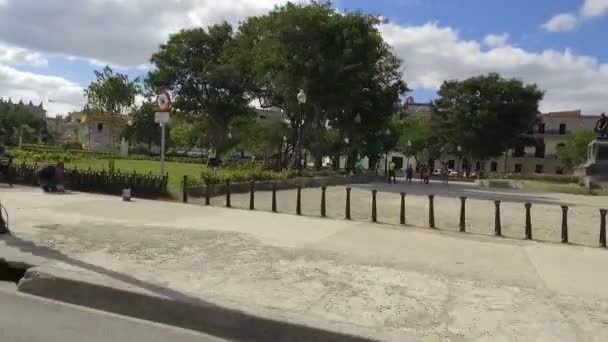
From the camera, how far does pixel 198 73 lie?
1975 inches

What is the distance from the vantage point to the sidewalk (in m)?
5.17

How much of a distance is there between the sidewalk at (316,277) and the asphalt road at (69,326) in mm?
188

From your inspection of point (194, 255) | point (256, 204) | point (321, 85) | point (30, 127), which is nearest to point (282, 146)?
point (321, 85)

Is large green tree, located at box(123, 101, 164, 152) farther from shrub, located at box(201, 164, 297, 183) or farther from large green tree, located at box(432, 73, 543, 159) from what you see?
shrub, located at box(201, 164, 297, 183)

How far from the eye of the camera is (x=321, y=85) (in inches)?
1188

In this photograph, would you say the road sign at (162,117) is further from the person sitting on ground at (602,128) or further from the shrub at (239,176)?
the person sitting on ground at (602,128)

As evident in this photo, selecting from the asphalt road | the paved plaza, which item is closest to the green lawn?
the paved plaza

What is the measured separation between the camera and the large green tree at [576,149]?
7619 cm

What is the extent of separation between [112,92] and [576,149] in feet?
202

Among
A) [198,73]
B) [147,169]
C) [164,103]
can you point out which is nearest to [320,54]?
[147,169]

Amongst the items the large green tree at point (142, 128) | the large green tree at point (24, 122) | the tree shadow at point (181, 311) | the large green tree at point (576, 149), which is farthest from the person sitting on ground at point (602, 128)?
the large green tree at point (24, 122)

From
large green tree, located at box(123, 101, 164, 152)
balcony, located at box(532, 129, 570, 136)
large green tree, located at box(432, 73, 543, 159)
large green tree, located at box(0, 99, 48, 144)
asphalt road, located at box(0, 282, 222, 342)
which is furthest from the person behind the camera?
balcony, located at box(532, 129, 570, 136)

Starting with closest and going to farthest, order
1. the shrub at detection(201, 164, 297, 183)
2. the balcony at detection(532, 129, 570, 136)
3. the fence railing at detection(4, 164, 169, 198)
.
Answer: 1. the fence railing at detection(4, 164, 169, 198)
2. the shrub at detection(201, 164, 297, 183)
3. the balcony at detection(532, 129, 570, 136)

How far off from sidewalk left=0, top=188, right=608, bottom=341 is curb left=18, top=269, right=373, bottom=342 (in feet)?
0.04
